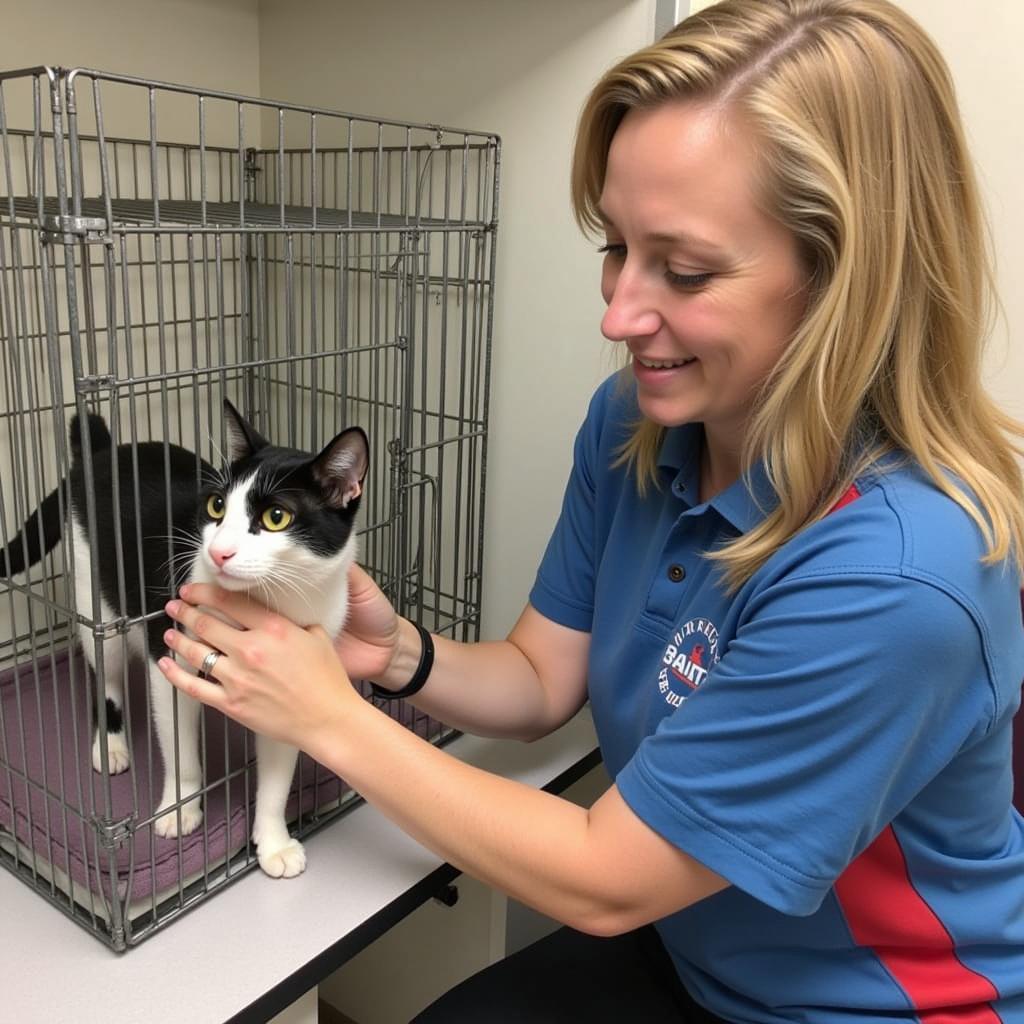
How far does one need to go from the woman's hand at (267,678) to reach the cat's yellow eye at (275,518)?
→ 3.1 inches

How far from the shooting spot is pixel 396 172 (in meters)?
1.29

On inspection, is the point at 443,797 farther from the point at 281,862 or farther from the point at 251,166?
the point at 251,166

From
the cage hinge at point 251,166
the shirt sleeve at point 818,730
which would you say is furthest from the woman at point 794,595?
the cage hinge at point 251,166

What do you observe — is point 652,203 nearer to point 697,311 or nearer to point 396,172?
point 697,311

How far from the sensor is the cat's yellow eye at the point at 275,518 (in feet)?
2.60

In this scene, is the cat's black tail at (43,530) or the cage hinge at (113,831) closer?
the cage hinge at (113,831)

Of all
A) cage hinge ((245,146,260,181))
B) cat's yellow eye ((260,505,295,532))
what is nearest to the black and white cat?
cat's yellow eye ((260,505,295,532))

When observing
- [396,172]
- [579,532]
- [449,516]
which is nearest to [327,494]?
[579,532]

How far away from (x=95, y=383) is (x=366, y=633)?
380mm

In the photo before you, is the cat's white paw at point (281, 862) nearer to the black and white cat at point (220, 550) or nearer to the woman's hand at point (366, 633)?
the black and white cat at point (220, 550)

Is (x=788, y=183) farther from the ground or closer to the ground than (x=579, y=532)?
farther from the ground

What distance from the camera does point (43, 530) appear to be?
99cm

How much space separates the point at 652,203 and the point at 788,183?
9 centimetres

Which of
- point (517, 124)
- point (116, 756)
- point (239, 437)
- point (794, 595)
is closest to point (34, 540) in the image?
point (116, 756)
